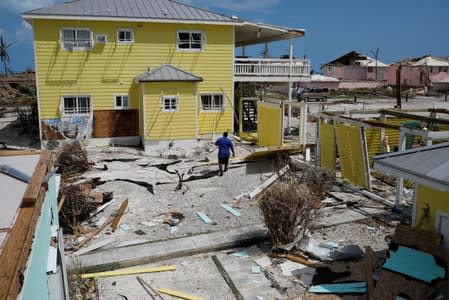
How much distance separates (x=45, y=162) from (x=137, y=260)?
11.0ft

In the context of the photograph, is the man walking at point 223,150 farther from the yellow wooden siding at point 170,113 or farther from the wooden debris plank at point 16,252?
the wooden debris plank at point 16,252

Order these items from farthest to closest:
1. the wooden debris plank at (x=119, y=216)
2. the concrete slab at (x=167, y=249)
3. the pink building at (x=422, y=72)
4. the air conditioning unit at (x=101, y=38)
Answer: the pink building at (x=422, y=72) → the air conditioning unit at (x=101, y=38) → the wooden debris plank at (x=119, y=216) → the concrete slab at (x=167, y=249)

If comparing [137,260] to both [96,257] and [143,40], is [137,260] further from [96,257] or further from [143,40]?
[143,40]

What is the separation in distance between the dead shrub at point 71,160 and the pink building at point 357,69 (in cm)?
5834

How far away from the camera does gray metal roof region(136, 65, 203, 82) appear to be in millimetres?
19844

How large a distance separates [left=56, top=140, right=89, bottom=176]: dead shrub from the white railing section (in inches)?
395

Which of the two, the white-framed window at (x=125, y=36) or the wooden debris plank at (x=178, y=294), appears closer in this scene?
the wooden debris plank at (x=178, y=294)

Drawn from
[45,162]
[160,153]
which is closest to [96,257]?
[45,162]

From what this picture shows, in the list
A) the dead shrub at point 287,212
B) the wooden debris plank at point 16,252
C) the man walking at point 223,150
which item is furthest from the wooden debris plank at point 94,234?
the wooden debris plank at point 16,252

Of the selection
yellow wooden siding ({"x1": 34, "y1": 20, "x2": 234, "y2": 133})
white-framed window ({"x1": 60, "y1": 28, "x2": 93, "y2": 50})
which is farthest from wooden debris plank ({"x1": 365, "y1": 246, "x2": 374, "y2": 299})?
white-framed window ({"x1": 60, "y1": 28, "x2": 93, "y2": 50})

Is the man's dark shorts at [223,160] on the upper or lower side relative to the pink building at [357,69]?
lower

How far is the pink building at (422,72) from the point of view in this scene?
65750mm

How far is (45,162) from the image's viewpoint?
6.04 metres

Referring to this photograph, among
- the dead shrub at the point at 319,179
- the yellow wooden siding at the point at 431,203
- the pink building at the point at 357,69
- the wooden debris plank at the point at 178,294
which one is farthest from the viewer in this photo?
the pink building at the point at 357,69
